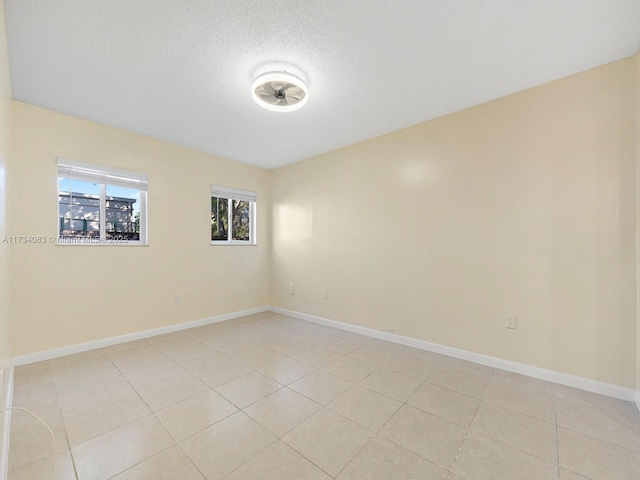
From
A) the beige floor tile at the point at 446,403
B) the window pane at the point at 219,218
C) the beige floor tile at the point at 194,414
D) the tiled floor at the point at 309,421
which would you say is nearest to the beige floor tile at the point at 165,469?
the tiled floor at the point at 309,421

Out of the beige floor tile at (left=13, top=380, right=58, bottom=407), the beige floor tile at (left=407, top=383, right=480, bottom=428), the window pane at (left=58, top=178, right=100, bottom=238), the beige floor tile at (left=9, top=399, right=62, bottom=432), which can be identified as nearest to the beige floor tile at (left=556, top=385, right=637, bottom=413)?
the beige floor tile at (left=407, top=383, right=480, bottom=428)

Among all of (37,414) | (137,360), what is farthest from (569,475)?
(137,360)

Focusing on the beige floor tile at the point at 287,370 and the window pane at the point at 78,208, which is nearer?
the beige floor tile at the point at 287,370

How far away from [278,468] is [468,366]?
6.44 feet

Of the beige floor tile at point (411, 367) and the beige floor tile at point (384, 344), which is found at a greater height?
the beige floor tile at point (411, 367)

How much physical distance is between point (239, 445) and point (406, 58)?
2.75 meters

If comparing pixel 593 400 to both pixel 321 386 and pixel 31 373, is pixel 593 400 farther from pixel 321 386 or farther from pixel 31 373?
pixel 31 373

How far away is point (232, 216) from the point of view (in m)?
4.41

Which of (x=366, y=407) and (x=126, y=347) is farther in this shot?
(x=126, y=347)

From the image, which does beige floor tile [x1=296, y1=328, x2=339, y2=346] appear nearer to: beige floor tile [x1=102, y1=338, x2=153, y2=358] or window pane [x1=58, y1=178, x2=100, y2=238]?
beige floor tile [x1=102, y1=338, x2=153, y2=358]

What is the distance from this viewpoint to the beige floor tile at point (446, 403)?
5.87 ft

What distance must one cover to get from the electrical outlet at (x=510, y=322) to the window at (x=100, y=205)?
4050 mm

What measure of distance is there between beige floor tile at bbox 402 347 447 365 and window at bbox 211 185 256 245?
2948mm

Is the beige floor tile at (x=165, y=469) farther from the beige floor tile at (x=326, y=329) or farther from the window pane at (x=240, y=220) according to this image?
the window pane at (x=240, y=220)
